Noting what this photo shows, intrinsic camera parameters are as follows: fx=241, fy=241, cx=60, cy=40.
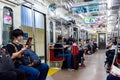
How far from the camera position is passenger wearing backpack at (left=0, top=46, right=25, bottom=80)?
361 centimetres

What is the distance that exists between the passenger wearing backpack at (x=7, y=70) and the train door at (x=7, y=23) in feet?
6.30

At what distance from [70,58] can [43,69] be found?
377cm

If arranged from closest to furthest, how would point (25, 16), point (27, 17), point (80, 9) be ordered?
point (25, 16), point (27, 17), point (80, 9)

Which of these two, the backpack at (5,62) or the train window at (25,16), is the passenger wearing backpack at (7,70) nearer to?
the backpack at (5,62)

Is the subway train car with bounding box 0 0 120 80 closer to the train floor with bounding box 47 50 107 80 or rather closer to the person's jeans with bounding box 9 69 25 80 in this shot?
the train floor with bounding box 47 50 107 80

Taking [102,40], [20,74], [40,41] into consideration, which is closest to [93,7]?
[40,41]

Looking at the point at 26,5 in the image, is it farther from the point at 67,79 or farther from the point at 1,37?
the point at 67,79

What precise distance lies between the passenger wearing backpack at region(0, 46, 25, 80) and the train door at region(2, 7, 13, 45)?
192 cm

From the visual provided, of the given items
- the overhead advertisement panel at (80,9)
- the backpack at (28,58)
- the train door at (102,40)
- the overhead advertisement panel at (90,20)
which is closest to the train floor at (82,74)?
the backpack at (28,58)

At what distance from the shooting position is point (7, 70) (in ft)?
12.6

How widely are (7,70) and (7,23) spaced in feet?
7.94

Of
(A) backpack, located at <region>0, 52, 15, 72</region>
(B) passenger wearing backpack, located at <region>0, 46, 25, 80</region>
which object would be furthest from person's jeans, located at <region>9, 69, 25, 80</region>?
(A) backpack, located at <region>0, 52, 15, 72</region>

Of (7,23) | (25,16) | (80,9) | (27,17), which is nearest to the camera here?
(7,23)

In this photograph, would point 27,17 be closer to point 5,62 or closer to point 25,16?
point 25,16
